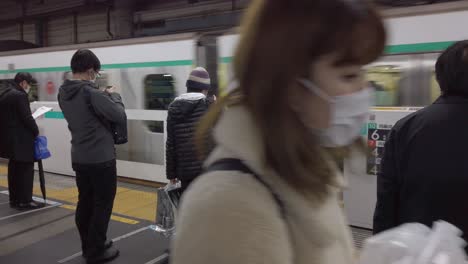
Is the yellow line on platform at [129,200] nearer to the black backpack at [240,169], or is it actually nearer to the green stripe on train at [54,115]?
the green stripe on train at [54,115]

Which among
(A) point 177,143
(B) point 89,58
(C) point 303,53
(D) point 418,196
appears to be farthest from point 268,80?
(B) point 89,58

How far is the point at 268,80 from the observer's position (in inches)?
29.0

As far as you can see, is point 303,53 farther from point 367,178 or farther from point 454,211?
point 367,178

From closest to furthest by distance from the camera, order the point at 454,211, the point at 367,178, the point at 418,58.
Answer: the point at 454,211 → the point at 418,58 → the point at 367,178

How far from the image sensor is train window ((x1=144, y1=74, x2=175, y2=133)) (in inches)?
221

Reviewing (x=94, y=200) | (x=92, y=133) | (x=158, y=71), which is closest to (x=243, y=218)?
(x=92, y=133)

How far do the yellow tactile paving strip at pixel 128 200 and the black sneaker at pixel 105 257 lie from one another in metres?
1.08

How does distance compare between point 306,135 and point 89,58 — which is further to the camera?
point 89,58

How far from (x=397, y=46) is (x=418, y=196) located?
2.47 meters

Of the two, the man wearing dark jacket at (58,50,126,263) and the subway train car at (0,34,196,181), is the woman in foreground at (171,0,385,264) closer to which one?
the man wearing dark jacket at (58,50,126,263)

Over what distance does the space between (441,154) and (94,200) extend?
2.54 metres

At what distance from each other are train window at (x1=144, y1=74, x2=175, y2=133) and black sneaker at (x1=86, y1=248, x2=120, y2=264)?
2.42 metres

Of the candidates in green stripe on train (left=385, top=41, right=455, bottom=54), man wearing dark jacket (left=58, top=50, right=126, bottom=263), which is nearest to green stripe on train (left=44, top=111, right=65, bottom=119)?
man wearing dark jacket (left=58, top=50, right=126, bottom=263)

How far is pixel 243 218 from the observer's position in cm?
71
